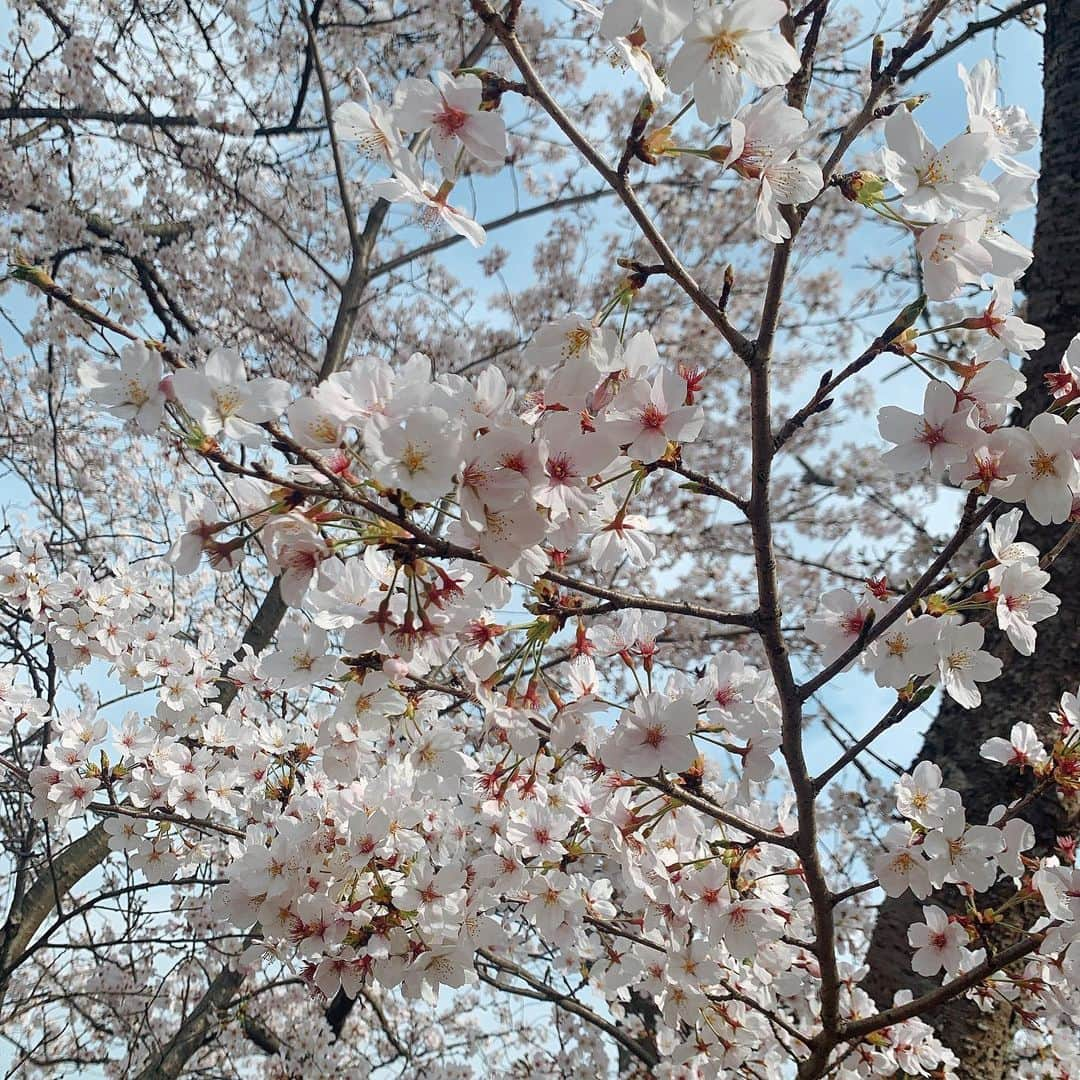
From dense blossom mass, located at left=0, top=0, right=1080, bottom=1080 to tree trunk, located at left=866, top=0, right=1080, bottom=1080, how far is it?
21 cm

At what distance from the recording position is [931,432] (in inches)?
46.9

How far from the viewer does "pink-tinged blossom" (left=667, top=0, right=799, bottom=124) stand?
0.94m

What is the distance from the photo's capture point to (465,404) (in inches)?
39.7

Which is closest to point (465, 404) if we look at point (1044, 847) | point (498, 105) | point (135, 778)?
point (498, 105)

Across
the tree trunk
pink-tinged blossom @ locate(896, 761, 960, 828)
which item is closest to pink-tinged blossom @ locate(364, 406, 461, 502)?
pink-tinged blossom @ locate(896, 761, 960, 828)

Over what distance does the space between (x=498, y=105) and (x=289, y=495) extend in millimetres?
622

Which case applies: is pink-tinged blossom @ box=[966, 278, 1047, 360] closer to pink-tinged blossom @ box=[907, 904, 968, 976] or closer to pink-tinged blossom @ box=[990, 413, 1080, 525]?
pink-tinged blossom @ box=[990, 413, 1080, 525]

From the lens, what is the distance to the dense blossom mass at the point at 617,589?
3.24 feet

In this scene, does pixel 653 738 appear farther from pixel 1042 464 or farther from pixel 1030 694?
pixel 1030 694

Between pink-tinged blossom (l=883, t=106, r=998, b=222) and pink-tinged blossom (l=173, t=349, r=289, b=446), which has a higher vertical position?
pink-tinged blossom (l=883, t=106, r=998, b=222)

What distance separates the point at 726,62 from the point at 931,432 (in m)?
0.60

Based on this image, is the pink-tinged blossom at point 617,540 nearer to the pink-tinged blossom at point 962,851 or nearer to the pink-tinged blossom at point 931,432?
the pink-tinged blossom at point 931,432

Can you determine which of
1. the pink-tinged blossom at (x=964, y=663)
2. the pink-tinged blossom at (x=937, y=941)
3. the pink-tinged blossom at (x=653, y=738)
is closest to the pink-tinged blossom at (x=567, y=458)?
the pink-tinged blossom at (x=653, y=738)

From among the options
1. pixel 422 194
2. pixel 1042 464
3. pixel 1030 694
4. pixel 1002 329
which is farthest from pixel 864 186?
pixel 1030 694
